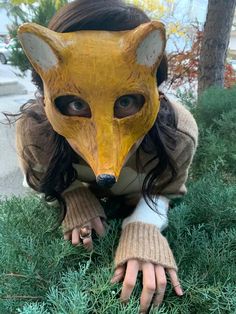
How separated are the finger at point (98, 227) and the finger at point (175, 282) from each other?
16 centimetres

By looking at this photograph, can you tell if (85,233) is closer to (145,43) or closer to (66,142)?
(66,142)

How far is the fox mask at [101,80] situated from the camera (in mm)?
624

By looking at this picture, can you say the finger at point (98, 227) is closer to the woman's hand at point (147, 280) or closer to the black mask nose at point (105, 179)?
the woman's hand at point (147, 280)

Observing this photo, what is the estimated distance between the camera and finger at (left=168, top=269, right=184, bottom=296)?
0.68 meters

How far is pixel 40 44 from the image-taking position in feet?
2.07

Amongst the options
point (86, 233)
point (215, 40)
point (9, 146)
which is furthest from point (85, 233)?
point (9, 146)

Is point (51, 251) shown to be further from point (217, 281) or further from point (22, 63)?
point (22, 63)

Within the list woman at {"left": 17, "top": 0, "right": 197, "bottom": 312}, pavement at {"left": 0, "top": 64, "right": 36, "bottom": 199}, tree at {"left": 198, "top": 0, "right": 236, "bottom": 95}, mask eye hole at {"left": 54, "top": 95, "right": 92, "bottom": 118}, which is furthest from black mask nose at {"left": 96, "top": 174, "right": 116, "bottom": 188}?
tree at {"left": 198, "top": 0, "right": 236, "bottom": 95}

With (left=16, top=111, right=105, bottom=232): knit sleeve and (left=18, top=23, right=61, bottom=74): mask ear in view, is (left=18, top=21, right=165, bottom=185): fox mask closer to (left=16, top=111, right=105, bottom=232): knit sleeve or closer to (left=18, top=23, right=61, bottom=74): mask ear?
(left=18, top=23, right=61, bottom=74): mask ear

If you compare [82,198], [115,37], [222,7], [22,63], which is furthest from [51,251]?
[22,63]

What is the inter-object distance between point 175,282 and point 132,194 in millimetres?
302

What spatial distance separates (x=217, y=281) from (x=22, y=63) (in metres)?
3.10

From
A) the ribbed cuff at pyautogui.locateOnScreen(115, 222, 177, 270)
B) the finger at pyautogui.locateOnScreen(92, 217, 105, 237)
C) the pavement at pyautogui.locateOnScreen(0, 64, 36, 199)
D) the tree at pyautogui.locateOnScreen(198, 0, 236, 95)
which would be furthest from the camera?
the pavement at pyautogui.locateOnScreen(0, 64, 36, 199)

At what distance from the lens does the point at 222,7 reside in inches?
75.2
